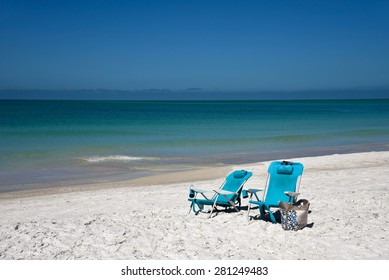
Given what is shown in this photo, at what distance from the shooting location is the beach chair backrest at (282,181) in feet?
22.8

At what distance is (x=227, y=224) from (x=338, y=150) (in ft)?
46.9

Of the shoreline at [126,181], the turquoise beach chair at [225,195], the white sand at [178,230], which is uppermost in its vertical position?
the turquoise beach chair at [225,195]

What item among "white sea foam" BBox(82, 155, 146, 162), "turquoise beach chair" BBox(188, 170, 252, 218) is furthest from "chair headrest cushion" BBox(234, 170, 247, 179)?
"white sea foam" BBox(82, 155, 146, 162)

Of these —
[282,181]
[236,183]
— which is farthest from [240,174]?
[282,181]

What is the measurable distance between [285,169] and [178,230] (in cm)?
221

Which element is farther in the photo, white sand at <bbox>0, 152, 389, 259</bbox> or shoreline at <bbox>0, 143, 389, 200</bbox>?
shoreline at <bbox>0, 143, 389, 200</bbox>

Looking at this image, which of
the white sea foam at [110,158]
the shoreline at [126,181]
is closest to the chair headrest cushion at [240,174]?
the shoreline at [126,181]

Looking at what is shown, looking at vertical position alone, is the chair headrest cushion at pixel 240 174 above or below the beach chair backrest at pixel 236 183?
above

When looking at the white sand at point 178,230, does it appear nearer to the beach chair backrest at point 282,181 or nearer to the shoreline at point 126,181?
the beach chair backrest at point 282,181

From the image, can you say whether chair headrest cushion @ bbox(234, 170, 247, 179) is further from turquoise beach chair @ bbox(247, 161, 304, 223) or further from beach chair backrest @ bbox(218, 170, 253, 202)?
turquoise beach chair @ bbox(247, 161, 304, 223)

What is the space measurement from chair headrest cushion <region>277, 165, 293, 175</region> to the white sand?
0.82 m

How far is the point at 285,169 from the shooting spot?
284 inches

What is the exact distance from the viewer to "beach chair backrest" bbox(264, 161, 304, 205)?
6.95 meters
